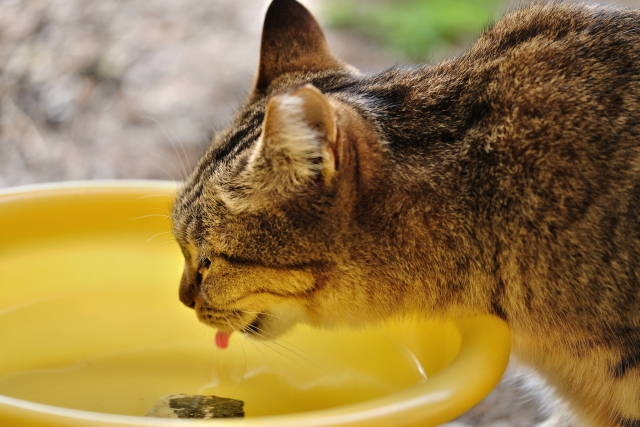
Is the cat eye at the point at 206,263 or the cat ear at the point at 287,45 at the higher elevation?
the cat ear at the point at 287,45

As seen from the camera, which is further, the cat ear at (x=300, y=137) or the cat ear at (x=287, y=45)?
the cat ear at (x=287, y=45)

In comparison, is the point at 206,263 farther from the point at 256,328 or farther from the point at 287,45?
the point at 287,45

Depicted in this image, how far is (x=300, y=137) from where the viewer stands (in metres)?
1.43

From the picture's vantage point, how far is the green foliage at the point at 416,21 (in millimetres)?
4887

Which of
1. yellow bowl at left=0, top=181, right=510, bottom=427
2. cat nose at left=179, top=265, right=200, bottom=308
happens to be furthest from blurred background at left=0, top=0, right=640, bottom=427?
cat nose at left=179, top=265, right=200, bottom=308

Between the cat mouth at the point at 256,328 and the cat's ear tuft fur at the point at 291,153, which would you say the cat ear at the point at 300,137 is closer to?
the cat's ear tuft fur at the point at 291,153

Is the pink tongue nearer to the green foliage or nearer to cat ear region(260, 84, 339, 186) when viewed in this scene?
cat ear region(260, 84, 339, 186)

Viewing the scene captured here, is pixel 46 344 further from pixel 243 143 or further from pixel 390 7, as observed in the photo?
pixel 390 7

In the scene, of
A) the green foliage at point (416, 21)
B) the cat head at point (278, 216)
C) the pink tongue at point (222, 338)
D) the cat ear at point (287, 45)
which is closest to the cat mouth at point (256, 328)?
the cat head at point (278, 216)

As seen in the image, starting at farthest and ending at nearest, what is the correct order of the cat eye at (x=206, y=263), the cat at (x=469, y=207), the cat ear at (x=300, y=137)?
the cat eye at (x=206, y=263)
the cat at (x=469, y=207)
the cat ear at (x=300, y=137)

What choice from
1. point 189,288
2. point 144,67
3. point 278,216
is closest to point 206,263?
point 189,288

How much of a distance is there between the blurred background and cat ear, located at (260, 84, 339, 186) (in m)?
1.55

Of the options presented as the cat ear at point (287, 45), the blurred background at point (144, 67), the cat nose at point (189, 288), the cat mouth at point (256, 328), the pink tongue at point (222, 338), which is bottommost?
the cat mouth at point (256, 328)

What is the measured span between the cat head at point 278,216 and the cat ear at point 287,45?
0.13 meters
